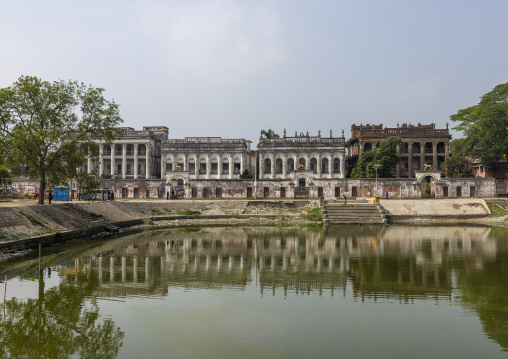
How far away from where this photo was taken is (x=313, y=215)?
38.8 metres

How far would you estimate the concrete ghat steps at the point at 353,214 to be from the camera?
37009mm

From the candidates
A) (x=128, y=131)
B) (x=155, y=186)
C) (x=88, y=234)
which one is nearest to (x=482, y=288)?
(x=88, y=234)

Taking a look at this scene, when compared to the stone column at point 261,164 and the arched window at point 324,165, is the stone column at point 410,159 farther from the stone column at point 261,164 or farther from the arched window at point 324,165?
the stone column at point 261,164

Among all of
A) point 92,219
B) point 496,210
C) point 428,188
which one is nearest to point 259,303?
point 92,219

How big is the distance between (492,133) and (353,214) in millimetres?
21906

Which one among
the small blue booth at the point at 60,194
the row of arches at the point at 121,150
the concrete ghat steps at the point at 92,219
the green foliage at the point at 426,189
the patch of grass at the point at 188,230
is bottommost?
the patch of grass at the point at 188,230

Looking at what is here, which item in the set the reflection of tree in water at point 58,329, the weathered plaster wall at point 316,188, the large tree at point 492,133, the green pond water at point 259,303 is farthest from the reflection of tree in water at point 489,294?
the large tree at point 492,133

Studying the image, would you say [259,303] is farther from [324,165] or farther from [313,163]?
[324,165]

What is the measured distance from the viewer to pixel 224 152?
64.4 m

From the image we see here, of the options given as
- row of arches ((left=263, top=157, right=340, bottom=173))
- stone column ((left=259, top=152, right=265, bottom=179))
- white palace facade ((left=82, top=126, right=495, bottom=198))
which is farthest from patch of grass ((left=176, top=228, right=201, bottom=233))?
row of arches ((left=263, top=157, right=340, bottom=173))

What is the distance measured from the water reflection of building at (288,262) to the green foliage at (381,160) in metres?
24.7

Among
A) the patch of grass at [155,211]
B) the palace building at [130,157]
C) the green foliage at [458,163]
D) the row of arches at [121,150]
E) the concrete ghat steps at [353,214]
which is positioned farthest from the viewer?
the row of arches at [121,150]

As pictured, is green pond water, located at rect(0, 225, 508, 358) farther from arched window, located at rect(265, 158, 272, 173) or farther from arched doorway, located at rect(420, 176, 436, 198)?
arched window, located at rect(265, 158, 272, 173)

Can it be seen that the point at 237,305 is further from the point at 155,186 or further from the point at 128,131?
the point at 128,131
